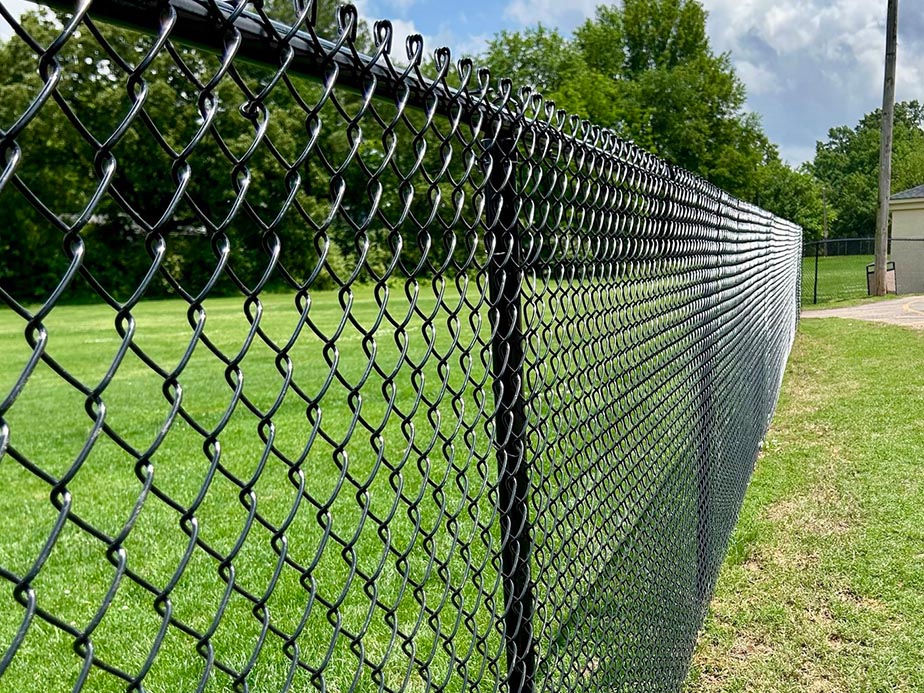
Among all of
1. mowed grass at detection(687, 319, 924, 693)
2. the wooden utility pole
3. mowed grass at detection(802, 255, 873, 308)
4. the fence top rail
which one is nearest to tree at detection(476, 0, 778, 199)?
mowed grass at detection(802, 255, 873, 308)

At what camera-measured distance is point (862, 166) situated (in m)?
75.2

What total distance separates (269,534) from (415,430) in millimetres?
1194

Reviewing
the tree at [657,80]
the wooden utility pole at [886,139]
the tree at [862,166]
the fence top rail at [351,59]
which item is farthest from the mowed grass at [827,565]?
the tree at [862,166]

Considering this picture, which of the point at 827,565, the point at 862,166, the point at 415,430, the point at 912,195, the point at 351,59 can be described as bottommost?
the point at 827,565

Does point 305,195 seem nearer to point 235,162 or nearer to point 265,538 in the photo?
point 265,538

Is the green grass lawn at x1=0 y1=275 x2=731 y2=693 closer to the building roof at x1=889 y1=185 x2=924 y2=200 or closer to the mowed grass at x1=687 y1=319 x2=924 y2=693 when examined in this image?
the mowed grass at x1=687 y1=319 x2=924 y2=693

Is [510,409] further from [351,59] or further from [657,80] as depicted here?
[657,80]

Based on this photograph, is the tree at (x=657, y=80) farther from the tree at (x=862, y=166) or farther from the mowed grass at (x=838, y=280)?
the tree at (x=862, y=166)

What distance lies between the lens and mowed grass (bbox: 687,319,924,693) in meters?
3.27

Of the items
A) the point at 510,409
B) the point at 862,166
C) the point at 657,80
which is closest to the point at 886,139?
the point at 510,409

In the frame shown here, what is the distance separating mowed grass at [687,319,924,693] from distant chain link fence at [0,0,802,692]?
0.22 m

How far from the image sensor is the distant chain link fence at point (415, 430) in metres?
1.03

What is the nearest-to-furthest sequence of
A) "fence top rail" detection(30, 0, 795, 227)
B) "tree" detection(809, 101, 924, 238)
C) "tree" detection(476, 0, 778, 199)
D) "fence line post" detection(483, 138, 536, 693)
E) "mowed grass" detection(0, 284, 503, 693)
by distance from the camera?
"fence top rail" detection(30, 0, 795, 227)
"mowed grass" detection(0, 284, 503, 693)
"fence line post" detection(483, 138, 536, 693)
"tree" detection(476, 0, 778, 199)
"tree" detection(809, 101, 924, 238)

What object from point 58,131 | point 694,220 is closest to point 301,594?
point 694,220
